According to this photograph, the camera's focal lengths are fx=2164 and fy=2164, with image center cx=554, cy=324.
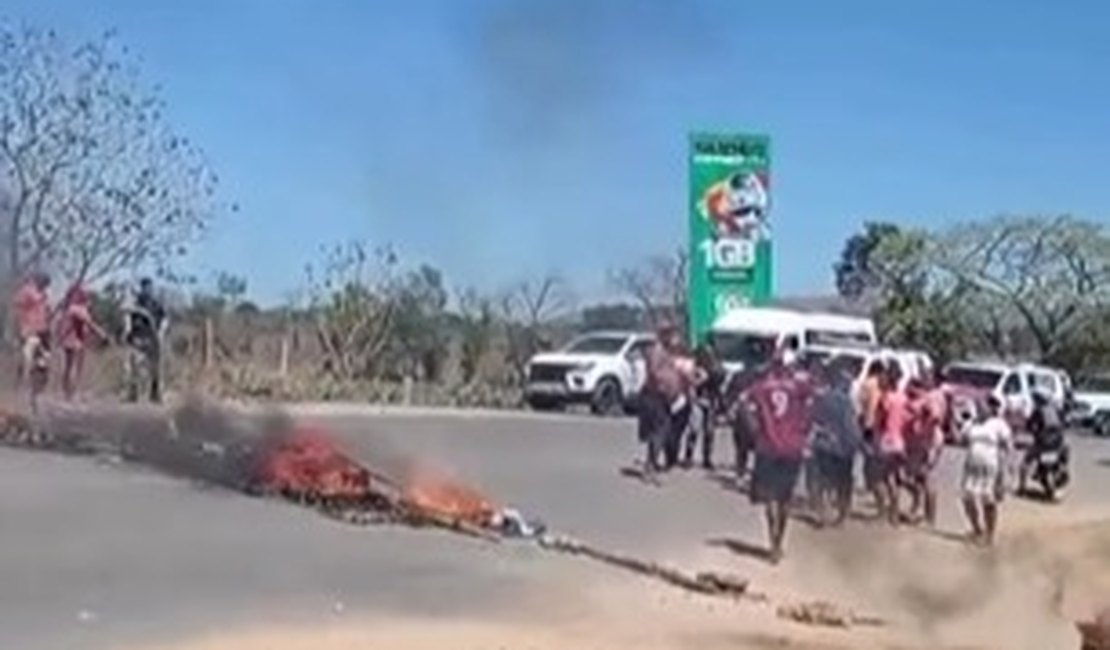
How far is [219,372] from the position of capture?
128 feet

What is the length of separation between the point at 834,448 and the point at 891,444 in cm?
202

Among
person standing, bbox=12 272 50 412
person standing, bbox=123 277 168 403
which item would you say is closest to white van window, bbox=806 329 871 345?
person standing, bbox=123 277 168 403

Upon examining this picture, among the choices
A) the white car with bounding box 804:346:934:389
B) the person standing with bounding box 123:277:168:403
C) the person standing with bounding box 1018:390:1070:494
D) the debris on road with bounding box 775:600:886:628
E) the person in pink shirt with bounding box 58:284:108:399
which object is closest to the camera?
the debris on road with bounding box 775:600:886:628

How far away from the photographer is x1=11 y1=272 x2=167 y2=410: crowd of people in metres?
28.0

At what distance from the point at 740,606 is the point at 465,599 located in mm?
2698

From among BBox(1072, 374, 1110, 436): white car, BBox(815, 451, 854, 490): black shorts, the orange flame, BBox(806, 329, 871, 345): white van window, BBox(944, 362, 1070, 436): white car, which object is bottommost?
the orange flame

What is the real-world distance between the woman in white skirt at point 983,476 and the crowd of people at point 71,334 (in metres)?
11.9

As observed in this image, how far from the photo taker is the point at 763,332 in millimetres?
44531

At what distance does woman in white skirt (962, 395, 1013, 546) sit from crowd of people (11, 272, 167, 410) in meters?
11.9

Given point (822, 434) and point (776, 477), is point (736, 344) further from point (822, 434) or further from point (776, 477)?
point (776, 477)

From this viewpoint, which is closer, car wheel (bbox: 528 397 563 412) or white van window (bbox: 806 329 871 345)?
white van window (bbox: 806 329 871 345)

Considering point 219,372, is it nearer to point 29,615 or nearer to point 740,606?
point 740,606

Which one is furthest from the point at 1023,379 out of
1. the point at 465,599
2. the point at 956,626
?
the point at 465,599

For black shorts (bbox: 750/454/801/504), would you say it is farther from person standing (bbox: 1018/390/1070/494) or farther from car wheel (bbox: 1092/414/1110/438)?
car wheel (bbox: 1092/414/1110/438)
